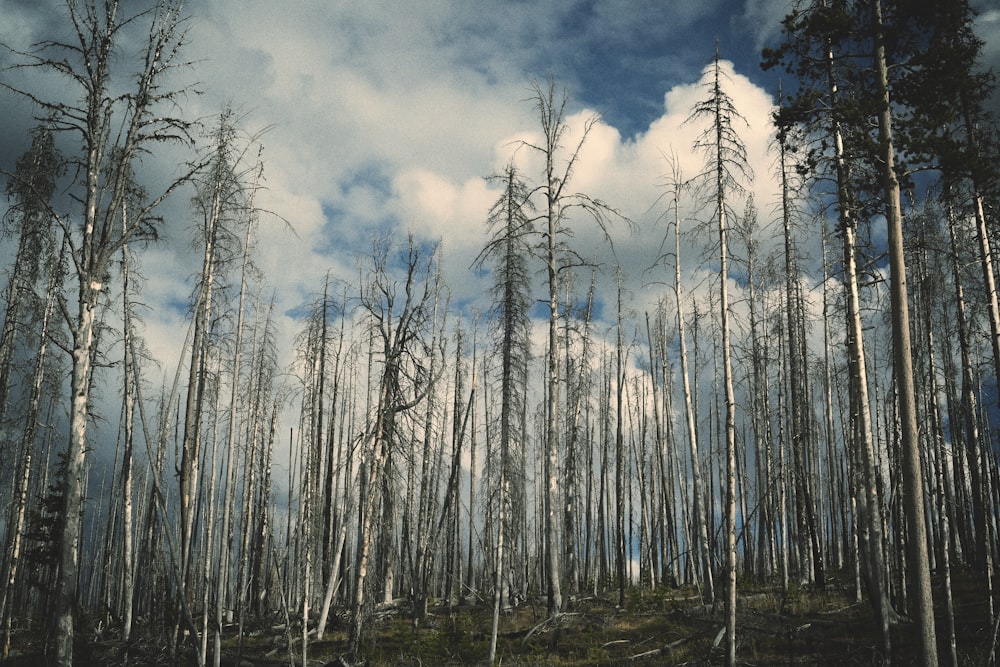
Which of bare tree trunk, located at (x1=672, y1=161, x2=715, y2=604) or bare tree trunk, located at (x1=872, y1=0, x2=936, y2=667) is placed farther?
bare tree trunk, located at (x1=672, y1=161, x2=715, y2=604)

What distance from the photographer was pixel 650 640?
13.6 m

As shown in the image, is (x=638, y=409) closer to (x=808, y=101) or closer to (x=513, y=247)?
(x=513, y=247)

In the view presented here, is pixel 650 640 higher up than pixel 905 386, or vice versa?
pixel 905 386

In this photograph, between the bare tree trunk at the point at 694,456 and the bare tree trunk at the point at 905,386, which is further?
the bare tree trunk at the point at 694,456

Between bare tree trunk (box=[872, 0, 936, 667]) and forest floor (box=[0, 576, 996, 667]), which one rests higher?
bare tree trunk (box=[872, 0, 936, 667])

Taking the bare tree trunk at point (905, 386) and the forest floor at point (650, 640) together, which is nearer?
the bare tree trunk at point (905, 386)

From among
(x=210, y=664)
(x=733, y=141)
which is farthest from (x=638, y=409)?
→ (x=210, y=664)

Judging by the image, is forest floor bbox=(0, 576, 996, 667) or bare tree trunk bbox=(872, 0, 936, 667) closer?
bare tree trunk bbox=(872, 0, 936, 667)

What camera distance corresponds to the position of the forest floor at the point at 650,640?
11.4 m

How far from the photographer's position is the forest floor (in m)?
11.4

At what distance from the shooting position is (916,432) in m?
7.98

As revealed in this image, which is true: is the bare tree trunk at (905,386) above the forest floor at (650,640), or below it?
above

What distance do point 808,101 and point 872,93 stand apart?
83cm

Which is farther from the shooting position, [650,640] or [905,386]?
[650,640]
